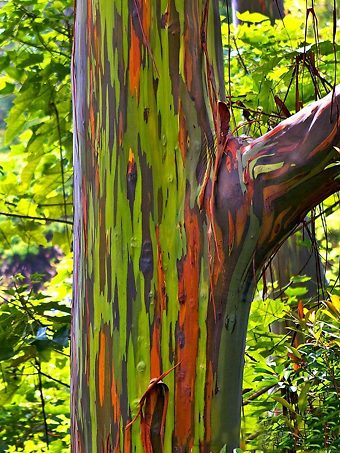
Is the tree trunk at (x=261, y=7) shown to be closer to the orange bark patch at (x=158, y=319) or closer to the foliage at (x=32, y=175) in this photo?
the foliage at (x=32, y=175)

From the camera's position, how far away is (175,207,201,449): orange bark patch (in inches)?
63.2

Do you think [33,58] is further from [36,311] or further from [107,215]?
[107,215]

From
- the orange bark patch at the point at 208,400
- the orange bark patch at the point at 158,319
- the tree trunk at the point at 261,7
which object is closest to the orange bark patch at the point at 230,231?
the orange bark patch at the point at 158,319

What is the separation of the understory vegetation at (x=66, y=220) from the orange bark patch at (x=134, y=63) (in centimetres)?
32

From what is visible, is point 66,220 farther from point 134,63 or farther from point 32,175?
point 134,63

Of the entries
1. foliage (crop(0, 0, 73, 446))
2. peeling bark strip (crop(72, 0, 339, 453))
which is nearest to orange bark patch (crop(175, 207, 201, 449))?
peeling bark strip (crop(72, 0, 339, 453))

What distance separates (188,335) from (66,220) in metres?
1.47

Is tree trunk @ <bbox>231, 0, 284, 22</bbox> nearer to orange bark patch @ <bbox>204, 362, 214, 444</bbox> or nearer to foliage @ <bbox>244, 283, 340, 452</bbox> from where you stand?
foliage @ <bbox>244, 283, 340, 452</bbox>

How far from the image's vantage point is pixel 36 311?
2.49 m

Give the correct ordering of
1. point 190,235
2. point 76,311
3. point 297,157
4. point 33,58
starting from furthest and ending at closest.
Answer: point 33,58, point 76,311, point 190,235, point 297,157

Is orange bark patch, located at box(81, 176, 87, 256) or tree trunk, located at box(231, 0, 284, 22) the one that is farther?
tree trunk, located at box(231, 0, 284, 22)

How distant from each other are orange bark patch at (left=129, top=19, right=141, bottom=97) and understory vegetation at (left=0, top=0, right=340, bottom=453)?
318 mm

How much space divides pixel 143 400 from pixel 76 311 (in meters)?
0.30

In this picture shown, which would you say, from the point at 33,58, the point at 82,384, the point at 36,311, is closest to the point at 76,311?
the point at 82,384
